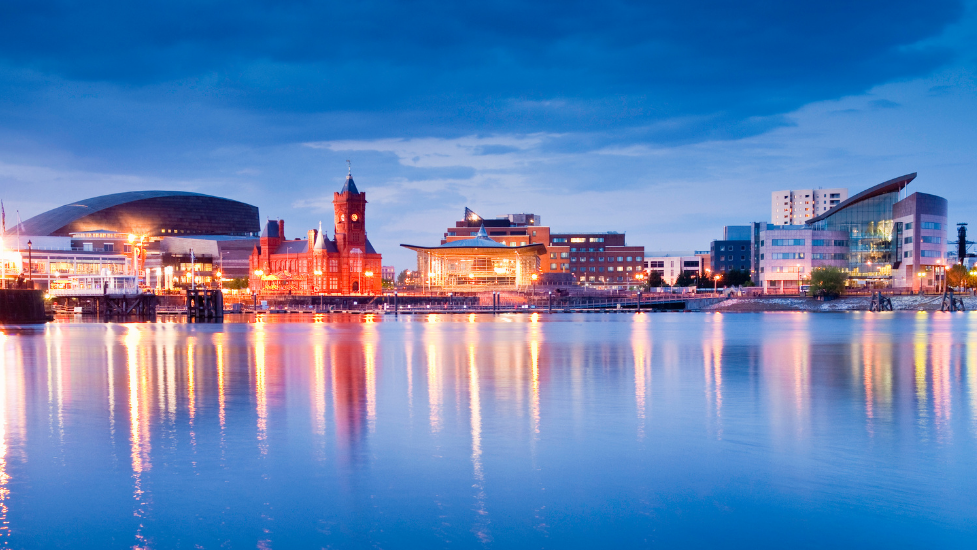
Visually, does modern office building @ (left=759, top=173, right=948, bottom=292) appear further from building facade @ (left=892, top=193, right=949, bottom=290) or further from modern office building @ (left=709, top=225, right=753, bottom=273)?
modern office building @ (left=709, top=225, right=753, bottom=273)

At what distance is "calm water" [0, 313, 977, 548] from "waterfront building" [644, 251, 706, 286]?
497ft

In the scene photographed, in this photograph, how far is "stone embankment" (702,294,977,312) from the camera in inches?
4104

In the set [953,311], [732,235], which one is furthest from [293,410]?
[732,235]

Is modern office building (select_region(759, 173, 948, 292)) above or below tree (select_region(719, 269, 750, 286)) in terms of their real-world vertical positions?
above

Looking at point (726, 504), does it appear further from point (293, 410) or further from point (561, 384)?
point (561, 384)

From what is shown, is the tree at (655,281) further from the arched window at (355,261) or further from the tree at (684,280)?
the arched window at (355,261)

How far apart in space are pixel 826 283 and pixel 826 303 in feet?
9.14

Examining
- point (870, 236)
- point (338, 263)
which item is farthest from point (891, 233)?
point (338, 263)

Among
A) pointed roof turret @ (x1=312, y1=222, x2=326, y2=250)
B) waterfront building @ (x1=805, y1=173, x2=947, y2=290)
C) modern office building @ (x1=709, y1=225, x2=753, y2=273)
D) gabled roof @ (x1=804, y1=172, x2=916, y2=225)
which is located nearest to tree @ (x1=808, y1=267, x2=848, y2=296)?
waterfront building @ (x1=805, y1=173, x2=947, y2=290)

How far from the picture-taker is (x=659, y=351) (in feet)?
120

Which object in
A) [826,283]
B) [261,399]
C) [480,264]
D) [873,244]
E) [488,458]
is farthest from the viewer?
[480,264]

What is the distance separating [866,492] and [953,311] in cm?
10494

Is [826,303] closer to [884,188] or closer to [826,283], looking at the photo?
[826,283]

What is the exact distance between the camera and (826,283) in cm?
10450
